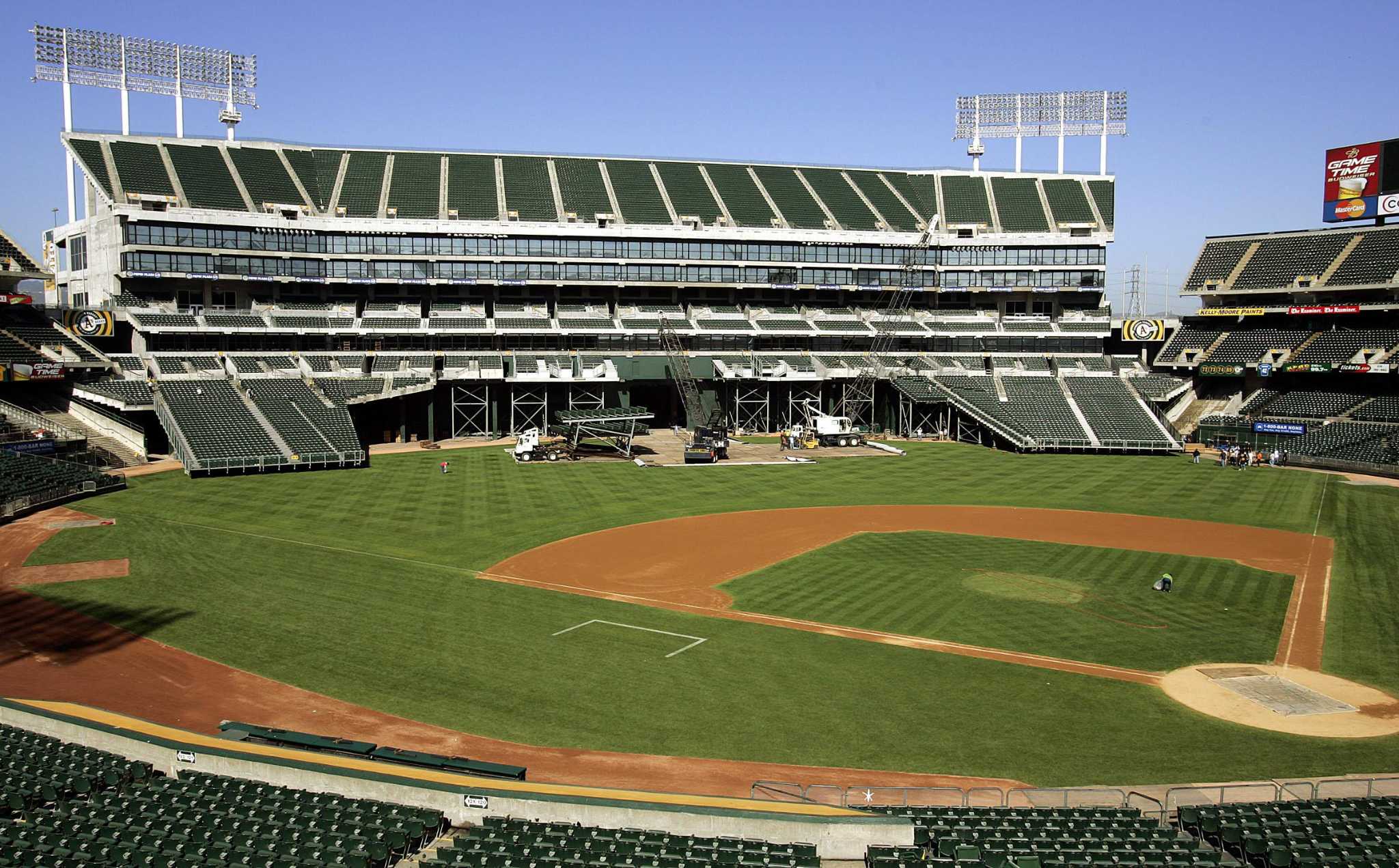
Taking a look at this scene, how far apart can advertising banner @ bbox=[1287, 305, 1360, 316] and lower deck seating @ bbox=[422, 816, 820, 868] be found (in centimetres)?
8527

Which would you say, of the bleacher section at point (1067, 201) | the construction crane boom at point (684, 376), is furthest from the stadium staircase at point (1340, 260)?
the construction crane boom at point (684, 376)

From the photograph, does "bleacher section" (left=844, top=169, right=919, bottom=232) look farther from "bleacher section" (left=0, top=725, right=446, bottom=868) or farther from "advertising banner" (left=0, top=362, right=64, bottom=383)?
"bleacher section" (left=0, top=725, right=446, bottom=868)

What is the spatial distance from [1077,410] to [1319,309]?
2284cm

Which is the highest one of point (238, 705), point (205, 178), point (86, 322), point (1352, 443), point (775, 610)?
point (205, 178)

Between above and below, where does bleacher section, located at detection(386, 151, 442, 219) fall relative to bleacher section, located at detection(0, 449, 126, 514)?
above

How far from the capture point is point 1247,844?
16125mm

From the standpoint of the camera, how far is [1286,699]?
86.5ft

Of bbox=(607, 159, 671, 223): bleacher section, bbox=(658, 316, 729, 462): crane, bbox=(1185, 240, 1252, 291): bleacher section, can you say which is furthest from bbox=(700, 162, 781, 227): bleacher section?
bbox=(1185, 240, 1252, 291): bleacher section

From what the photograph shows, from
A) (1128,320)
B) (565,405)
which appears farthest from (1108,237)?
(565,405)

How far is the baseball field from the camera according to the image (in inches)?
952

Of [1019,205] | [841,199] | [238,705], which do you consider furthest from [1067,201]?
[238,705]

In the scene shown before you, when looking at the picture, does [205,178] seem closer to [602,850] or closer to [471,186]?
[471,186]

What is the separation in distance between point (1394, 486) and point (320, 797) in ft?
215

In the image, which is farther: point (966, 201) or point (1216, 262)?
point (966, 201)
